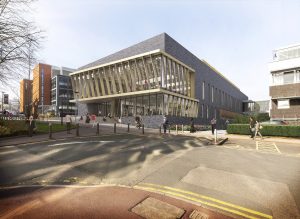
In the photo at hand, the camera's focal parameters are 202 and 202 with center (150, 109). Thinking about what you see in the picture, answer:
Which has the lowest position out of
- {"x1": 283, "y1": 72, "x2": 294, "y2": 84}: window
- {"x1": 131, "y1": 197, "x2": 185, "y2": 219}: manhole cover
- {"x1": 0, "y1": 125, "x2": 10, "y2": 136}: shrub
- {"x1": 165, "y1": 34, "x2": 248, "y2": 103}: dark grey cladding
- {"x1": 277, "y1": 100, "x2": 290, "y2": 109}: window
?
{"x1": 131, "y1": 197, "x2": 185, "y2": 219}: manhole cover

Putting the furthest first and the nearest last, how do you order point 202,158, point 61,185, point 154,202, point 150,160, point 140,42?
point 140,42 < point 202,158 < point 150,160 < point 61,185 < point 154,202

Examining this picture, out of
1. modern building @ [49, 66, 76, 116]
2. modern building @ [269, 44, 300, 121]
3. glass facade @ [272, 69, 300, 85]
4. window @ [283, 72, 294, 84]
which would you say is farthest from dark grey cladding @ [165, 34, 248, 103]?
modern building @ [49, 66, 76, 116]

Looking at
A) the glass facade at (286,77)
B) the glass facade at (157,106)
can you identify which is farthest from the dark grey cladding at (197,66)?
the glass facade at (286,77)

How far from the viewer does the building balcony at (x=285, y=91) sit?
23961 millimetres

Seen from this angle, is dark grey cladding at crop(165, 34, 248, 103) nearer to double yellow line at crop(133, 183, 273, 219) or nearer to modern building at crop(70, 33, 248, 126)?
modern building at crop(70, 33, 248, 126)

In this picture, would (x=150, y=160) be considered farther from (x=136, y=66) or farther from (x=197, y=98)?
(x=197, y=98)

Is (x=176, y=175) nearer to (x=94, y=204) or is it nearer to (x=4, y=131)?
(x=94, y=204)

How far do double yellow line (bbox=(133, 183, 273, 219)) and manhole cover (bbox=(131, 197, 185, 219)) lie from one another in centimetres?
58

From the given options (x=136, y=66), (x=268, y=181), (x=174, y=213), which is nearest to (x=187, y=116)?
(x=136, y=66)

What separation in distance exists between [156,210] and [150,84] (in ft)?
82.3

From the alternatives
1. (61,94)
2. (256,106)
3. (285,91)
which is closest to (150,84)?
(285,91)

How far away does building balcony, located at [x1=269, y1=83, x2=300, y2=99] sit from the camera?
78.6ft

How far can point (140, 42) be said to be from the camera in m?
32.3

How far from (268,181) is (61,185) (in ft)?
18.5
